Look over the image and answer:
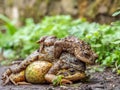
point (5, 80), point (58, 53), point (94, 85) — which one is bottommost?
point (94, 85)

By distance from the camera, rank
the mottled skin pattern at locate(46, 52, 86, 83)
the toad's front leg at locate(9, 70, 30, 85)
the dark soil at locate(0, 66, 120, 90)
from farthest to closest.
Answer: the toad's front leg at locate(9, 70, 30, 85), the mottled skin pattern at locate(46, 52, 86, 83), the dark soil at locate(0, 66, 120, 90)

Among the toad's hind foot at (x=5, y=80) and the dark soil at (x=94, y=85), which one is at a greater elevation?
the toad's hind foot at (x=5, y=80)

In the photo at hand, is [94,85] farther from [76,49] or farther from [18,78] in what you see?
[18,78]

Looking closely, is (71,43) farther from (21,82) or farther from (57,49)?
(21,82)

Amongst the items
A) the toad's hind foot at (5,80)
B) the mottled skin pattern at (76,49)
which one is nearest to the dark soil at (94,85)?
the toad's hind foot at (5,80)

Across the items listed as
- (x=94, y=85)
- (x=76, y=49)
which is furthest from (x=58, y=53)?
(x=94, y=85)

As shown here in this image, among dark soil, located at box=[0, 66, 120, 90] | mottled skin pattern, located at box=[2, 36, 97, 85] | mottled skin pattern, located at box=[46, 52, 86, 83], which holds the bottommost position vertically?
dark soil, located at box=[0, 66, 120, 90]

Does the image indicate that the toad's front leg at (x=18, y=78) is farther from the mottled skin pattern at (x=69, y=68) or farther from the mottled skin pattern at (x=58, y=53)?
the mottled skin pattern at (x=69, y=68)

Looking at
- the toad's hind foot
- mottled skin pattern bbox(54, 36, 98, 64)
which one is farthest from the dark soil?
mottled skin pattern bbox(54, 36, 98, 64)

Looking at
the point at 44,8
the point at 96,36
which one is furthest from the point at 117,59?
the point at 44,8

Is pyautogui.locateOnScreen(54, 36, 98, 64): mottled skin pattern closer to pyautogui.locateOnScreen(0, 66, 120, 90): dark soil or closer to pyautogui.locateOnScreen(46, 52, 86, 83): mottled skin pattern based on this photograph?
pyautogui.locateOnScreen(46, 52, 86, 83): mottled skin pattern

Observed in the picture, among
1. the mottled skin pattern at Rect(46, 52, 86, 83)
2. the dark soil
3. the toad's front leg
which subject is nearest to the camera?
the dark soil
